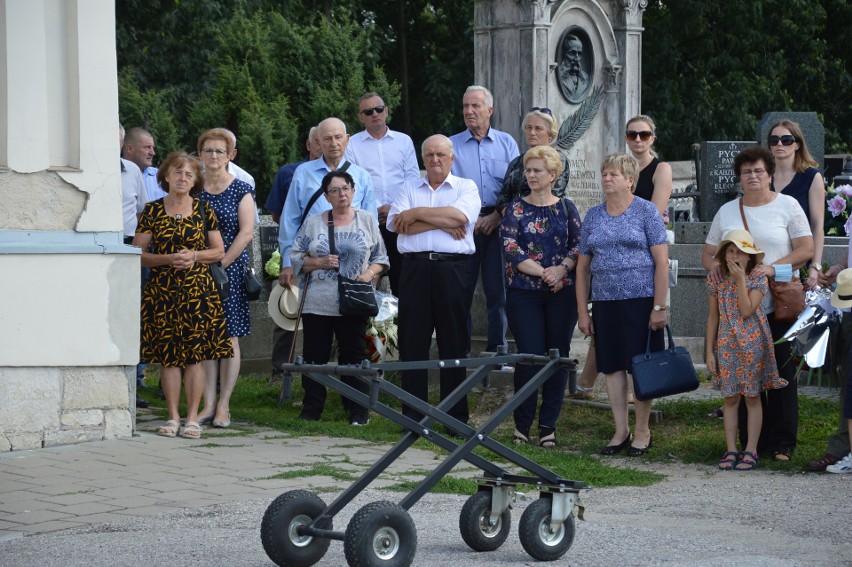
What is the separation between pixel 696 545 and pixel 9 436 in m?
4.28

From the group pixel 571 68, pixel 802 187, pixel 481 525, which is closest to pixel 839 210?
pixel 571 68

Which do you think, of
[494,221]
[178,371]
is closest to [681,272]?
[494,221]

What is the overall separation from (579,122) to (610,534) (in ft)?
20.6

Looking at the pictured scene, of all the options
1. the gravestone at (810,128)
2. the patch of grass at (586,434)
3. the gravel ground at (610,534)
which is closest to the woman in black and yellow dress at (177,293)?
the patch of grass at (586,434)

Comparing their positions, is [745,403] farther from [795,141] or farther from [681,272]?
[681,272]

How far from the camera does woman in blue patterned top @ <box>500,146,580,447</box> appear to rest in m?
8.80

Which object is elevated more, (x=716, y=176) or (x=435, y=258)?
(x=716, y=176)

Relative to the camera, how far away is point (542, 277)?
877cm

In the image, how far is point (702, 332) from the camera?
12188mm

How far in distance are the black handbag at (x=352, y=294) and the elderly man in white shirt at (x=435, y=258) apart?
0.22 m

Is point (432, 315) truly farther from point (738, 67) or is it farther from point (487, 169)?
point (738, 67)

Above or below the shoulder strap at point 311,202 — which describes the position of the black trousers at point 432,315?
below

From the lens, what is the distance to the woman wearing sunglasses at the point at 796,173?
28.6 feet

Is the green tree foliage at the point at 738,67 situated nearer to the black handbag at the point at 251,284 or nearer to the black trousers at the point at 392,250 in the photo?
the black trousers at the point at 392,250
